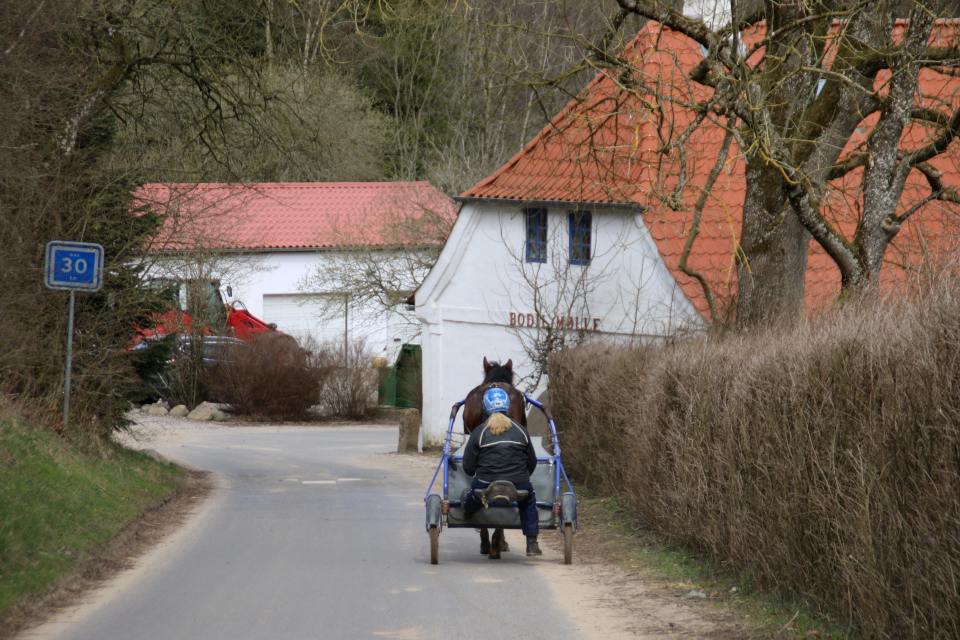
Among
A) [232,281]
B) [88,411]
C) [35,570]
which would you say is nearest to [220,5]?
[88,411]

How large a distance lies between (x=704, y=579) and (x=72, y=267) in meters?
8.96

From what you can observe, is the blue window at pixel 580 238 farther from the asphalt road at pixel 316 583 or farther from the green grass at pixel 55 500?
the green grass at pixel 55 500

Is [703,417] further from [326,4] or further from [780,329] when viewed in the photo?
[326,4]

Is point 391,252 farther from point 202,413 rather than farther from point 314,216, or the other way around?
point 314,216

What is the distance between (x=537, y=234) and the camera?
21.2 metres

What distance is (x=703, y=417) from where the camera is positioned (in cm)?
829

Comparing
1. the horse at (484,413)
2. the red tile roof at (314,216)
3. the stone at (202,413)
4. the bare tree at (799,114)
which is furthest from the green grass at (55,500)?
the stone at (202,413)

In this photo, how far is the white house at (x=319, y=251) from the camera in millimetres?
31578

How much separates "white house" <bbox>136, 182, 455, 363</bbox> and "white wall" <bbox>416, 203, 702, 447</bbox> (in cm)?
789

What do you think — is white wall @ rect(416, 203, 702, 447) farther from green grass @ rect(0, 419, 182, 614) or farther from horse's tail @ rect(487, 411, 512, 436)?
horse's tail @ rect(487, 411, 512, 436)

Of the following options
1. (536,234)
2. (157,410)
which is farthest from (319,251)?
(536,234)

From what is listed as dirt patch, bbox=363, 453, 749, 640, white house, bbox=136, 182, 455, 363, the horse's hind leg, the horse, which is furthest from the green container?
the horse's hind leg

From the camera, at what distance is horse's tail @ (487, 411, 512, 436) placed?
28.5 ft

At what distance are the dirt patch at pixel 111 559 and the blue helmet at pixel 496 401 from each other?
134 inches
